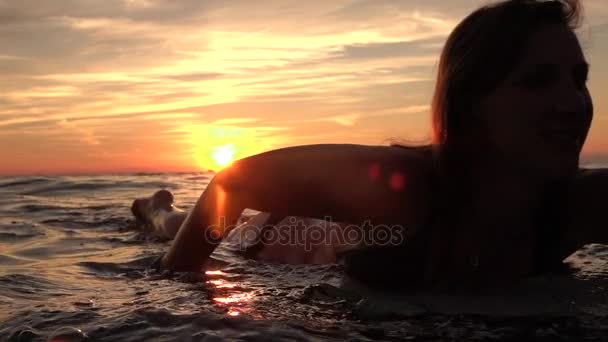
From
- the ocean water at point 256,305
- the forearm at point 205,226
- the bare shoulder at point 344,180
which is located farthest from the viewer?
the forearm at point 205,226

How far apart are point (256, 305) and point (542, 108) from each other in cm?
158

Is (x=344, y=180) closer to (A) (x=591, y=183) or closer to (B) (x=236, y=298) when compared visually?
(B) (x=236, y=298)

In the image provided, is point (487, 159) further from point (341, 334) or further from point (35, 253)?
point (35, 253)

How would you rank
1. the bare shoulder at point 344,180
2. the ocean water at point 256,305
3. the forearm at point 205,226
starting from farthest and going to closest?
the forearm at point 205,226, the bare shoulder at point 344,180, the ocean water at point 256,305

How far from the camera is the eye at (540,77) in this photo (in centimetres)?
279

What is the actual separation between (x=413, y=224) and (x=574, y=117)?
2.91 ft

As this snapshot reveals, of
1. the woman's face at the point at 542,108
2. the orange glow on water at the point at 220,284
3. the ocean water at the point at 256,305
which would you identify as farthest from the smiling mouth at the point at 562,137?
the orange glow on water at the point at 220,284

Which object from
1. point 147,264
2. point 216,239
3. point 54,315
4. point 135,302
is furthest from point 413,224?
point 147,264

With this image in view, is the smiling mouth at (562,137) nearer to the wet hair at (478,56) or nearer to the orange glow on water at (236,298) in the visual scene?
the wet hair at (478,56)

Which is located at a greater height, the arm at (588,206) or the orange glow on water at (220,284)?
the arm at (588,206)

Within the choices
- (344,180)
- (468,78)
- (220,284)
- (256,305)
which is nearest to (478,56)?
(468,78)

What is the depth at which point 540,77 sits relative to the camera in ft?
9.19

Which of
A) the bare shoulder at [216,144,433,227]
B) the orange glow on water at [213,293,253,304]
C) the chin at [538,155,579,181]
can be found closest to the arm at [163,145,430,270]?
the bare shoulder at [216,144,433,227]

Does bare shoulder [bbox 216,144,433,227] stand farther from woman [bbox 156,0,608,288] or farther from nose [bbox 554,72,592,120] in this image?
nose [bbox 554,72,592,120]
